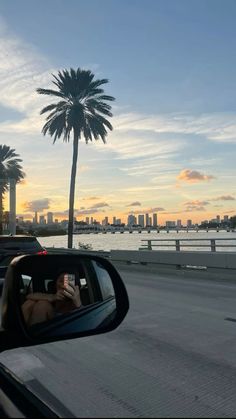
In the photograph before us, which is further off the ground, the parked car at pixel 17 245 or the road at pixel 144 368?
the parked car at pixel 17 245

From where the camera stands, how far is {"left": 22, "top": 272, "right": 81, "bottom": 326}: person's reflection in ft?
8.79

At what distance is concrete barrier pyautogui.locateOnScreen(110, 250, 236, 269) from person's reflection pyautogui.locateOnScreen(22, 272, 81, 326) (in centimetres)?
1528

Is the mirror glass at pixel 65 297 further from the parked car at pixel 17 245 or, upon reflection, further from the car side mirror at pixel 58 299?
the parked car at pixel 17 245

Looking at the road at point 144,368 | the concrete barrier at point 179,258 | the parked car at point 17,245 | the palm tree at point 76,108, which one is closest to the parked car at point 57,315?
the road at point 144,368

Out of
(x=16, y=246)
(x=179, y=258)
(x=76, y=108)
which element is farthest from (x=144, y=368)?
(x=76, y=108)

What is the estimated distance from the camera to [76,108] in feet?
135

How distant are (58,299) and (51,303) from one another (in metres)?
0.06

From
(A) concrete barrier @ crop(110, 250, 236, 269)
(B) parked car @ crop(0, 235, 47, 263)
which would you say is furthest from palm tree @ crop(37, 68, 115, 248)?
(B) parked car @ crop(0, 235, 47, 263)

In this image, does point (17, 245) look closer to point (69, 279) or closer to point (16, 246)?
point (16, 246)

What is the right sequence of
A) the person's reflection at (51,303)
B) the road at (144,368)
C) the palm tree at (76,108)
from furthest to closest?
the palm tree at (76,108)
the road at (144,368)
the person's reflection at (51,303)

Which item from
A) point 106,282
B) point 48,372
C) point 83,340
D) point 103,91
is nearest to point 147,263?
point 83,340

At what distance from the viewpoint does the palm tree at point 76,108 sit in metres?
41.3

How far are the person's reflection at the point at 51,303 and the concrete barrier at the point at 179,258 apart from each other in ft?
50.1

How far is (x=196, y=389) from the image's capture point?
15.3 feet
